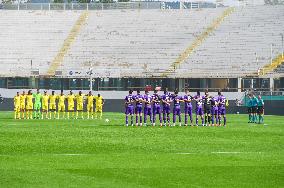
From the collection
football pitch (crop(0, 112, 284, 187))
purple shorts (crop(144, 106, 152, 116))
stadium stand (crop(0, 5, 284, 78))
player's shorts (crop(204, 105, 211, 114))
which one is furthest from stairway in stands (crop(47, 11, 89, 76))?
football pitch (crop(0, 112, 284, 187))

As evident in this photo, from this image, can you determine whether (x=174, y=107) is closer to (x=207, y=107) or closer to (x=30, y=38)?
(x=207, y=107)

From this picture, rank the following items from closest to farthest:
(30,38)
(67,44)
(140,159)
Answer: (140,159) < (67,44) < (30,38)

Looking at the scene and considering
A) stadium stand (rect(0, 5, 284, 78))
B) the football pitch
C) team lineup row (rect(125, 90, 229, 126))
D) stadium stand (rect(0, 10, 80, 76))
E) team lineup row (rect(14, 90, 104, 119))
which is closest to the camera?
the football pitch

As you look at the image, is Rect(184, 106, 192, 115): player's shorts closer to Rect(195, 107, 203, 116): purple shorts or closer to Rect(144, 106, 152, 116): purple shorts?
Rect(195, 107, 203, 116): purple shorts

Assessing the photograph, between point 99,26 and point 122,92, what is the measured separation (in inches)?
607

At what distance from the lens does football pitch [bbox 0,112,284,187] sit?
1859 centimetres

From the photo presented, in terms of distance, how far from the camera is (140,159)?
23.8 meters

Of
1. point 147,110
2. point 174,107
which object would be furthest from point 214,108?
point 147,110

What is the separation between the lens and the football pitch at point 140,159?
61.0 feet

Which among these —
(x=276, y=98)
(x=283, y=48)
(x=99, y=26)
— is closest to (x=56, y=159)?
(x=276, y=98)

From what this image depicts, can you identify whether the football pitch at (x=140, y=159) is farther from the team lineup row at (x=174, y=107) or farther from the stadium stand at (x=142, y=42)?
the stadium stand at (x=142, y=42)

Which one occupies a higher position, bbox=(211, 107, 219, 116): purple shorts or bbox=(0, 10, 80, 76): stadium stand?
bbox=(0, 10, 80, 76): stadium stand

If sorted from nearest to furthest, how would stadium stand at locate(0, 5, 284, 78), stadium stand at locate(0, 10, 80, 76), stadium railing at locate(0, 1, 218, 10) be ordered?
1. stadium stand at locate(0, 5, 284, 78)
2. stadium stand at locate(0, 10, 80, 76)
3. stadium railing at locate(0, 1, 218, 10)

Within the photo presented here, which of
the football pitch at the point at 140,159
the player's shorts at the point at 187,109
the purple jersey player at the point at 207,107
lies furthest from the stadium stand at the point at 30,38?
the football pitch at the point at 140,159
